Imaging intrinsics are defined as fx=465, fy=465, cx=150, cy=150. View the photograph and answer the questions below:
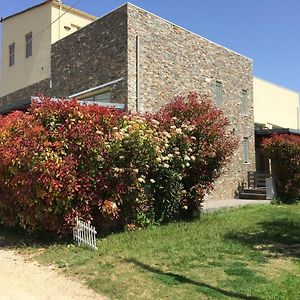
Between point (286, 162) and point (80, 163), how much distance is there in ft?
40.1

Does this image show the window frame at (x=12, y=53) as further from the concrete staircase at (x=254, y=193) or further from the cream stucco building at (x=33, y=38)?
the concrete staircase at (x=254, y=193)

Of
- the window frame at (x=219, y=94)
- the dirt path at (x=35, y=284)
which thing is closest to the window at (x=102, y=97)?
the window frame at (x=219, y=94)

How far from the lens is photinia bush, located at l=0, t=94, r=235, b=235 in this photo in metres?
10.1

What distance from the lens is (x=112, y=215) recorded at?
35.1 ft

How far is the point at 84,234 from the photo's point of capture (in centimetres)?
1010

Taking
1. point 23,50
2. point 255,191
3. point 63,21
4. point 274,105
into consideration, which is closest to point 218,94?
point 255,191

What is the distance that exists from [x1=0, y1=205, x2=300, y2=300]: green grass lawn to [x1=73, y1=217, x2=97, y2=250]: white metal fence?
25 cm

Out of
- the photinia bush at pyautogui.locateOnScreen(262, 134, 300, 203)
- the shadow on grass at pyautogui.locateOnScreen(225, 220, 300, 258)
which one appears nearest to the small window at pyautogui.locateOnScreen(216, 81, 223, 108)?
the photinia bush at pyautogui.locateOnScreen(262, 134, 300, 203)

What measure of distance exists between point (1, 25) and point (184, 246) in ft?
71.6

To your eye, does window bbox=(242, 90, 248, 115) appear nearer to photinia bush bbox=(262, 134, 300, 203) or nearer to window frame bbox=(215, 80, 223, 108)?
window frame bbox=(215, 80, 223, 108)

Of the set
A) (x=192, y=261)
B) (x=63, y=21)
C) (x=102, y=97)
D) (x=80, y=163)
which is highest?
(x=63, y=21)

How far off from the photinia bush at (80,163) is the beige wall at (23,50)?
40.6 ft

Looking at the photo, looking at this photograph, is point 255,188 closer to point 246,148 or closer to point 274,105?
point 246,148

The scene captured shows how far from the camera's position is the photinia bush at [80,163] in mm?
10102
